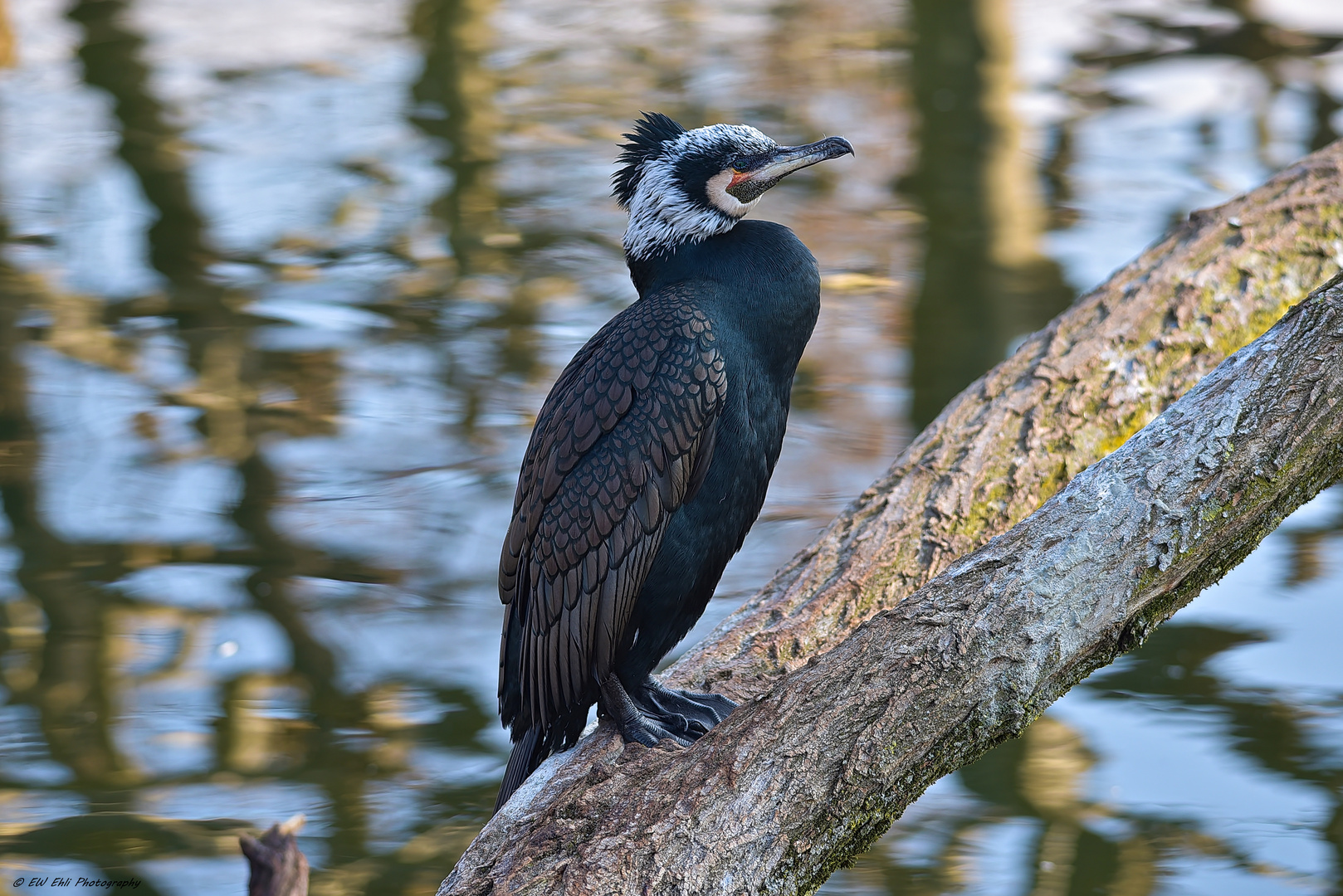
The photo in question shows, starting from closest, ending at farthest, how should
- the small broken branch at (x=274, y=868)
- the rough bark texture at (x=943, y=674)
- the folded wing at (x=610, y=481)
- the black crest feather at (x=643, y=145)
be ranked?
the small broken branch at (x=274, y=868) < the rough bark texture at (x=943, y=674) < the folded wing at (x=610, y=481) < the black crest feather at (x=643, y=145)

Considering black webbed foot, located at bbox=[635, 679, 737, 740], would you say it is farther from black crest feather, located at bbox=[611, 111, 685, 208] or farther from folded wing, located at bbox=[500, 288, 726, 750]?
black crest feather, located at bbox=[611, 111, 685, 208]

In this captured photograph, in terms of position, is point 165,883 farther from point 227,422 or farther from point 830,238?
point 830,238

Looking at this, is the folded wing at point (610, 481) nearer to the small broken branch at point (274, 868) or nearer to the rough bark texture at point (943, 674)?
the rough bark texture at point (943, 674)

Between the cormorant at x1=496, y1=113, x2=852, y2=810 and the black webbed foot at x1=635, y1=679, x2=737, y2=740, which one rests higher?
the cormorant at x1=496, y1=113, x2=852, y2=810

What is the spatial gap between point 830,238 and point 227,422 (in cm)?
349

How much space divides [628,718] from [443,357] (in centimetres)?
417

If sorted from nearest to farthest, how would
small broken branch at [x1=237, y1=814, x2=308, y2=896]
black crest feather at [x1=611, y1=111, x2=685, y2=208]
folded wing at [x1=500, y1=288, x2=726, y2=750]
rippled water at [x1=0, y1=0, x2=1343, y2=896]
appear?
small broken branch at [x1=237, y1=814, x2=308, y2=896] → folded wing at [x1=500, y1=288, x2=726, y2=750] → black crest feather at [x1=611, y1=111, x2=685, y2=208] → rippled water at [x1=0, y1=0, x2=1343, y2=896]

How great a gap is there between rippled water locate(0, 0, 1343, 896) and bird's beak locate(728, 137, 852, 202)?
6.56 ft

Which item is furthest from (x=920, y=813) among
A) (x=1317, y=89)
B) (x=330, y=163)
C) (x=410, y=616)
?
(x=1317, y=89)

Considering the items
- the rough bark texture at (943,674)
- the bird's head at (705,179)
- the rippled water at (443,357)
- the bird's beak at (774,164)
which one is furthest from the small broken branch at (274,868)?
the rippled water at (443,357)

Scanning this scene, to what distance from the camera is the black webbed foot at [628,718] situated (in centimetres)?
268

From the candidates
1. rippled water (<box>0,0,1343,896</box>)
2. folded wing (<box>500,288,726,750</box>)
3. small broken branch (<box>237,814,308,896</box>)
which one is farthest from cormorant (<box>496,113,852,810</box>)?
rippled water (<box>0,0,1343,896</box>)

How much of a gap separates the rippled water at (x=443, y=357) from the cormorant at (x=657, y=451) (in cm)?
131

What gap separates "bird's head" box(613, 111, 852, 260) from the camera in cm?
282
